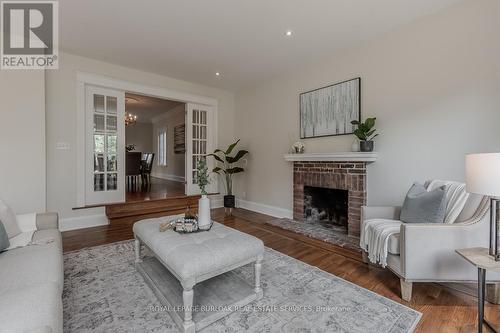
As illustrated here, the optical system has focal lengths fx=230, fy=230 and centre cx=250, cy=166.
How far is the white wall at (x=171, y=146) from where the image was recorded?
8250mm

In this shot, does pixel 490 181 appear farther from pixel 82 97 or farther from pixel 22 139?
pixel 82 97

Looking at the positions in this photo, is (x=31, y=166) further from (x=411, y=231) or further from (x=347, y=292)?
(x=411, y=231)

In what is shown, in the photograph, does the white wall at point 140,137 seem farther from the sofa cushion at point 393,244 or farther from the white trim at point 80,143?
the sofa cushion at point 393,244

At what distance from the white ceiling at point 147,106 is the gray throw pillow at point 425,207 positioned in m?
6.51

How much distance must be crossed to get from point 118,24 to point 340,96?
3.18m

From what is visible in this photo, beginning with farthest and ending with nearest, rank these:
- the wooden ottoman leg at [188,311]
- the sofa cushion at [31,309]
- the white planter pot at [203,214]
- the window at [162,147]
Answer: the window at [162,147]
the white planter pot at [203,214]
the wooden ottoman leg at [188,311]
the sofa cushion at [31,309]

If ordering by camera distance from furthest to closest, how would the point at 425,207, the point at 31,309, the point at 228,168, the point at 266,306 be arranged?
the point at 228,168, the point at 425,207, the point at 266,306, the point at 31,309

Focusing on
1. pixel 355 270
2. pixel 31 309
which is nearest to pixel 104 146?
pixel 31 309

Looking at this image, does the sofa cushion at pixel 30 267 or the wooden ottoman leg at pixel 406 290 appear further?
the wooden ottoman leg at pixel 406 290

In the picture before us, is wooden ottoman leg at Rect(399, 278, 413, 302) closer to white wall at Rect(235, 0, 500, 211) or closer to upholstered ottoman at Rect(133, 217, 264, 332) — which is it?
upholstered ottoman at Rect(133, 217, 264, 332)

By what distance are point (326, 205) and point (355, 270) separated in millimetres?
1706

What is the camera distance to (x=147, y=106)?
7789mm

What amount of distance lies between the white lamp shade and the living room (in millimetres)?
13

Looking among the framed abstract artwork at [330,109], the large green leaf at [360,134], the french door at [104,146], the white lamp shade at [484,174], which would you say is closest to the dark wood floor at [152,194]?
the french door at [104,146]
